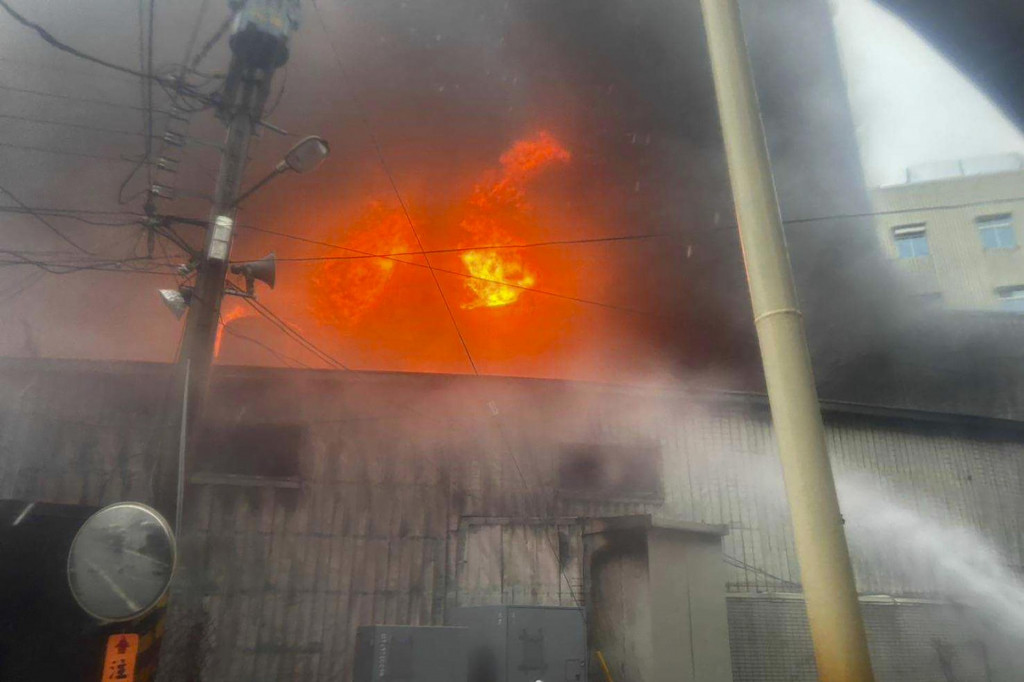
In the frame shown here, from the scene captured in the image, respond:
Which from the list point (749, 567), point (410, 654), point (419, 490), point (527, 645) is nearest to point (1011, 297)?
point (749, 567)

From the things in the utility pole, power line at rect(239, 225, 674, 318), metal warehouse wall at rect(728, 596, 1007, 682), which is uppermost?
power line at rect(239, 225, 674, 318)

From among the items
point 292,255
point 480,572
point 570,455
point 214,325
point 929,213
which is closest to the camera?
point 214,325

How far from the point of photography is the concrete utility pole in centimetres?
202

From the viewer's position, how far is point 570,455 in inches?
450

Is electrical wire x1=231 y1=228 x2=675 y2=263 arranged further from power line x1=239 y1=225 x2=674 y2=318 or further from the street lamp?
the street lamp

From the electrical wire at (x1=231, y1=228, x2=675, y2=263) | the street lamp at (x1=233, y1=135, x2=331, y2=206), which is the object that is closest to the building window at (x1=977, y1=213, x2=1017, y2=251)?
the electrical wire at (x1=231, y1=228, x2=675, y2=263)

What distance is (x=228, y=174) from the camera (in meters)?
8.60

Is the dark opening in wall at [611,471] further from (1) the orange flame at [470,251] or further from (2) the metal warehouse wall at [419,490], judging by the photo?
(1) the orange flame at [470,251]

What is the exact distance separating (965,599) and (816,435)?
12.9 m

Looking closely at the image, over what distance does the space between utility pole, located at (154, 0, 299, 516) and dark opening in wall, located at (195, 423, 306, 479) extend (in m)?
2.92

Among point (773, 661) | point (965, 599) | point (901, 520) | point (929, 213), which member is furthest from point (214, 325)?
point (929, 213)

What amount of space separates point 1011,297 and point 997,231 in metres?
3.32

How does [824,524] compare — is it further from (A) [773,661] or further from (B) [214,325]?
(A) [773,661]

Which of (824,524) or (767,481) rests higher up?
(767,481)
